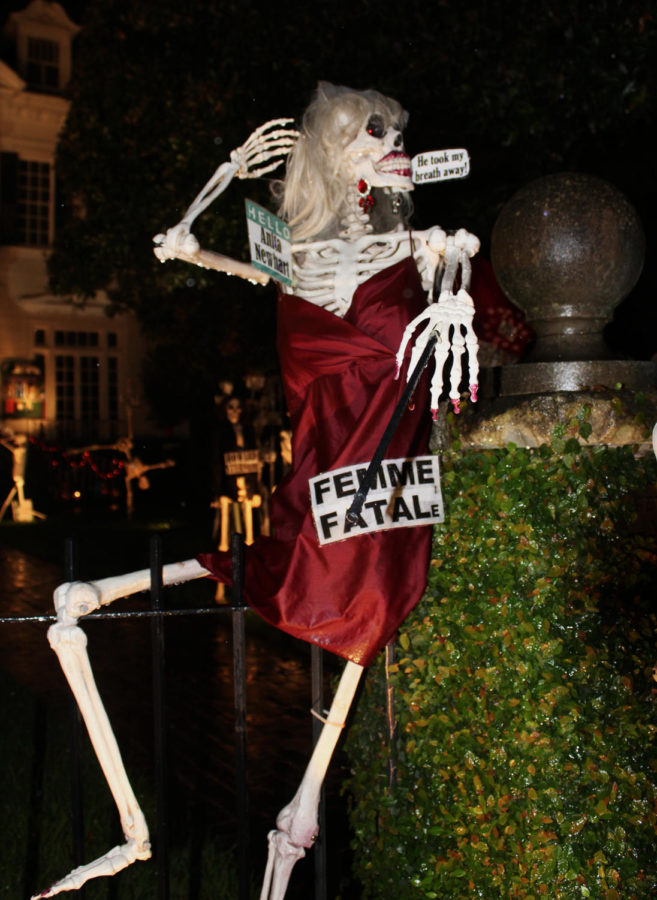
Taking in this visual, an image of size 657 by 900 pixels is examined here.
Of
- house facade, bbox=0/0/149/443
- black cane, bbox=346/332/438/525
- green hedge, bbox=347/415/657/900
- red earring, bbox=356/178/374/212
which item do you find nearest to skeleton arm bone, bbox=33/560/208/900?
black cane, bbox=346/332/438/525

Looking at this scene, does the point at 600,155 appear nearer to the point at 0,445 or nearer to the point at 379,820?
the point at 379,820

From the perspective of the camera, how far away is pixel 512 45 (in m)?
6.12

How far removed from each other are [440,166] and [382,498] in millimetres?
1242

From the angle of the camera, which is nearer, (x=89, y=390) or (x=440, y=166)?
(x=440, y=166)

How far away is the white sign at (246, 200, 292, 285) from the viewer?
2.91 meters

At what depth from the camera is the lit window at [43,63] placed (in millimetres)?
23203

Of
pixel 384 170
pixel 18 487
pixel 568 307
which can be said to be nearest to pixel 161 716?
pixel 568 307

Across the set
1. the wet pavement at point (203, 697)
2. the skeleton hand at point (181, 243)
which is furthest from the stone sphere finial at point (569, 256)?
the wet pavement at point (203, 697)

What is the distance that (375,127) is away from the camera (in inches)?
122

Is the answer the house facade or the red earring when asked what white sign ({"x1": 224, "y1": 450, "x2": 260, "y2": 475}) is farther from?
the house facade

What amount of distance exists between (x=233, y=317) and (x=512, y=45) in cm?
804

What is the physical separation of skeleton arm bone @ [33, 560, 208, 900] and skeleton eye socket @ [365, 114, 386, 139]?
1.70 metres

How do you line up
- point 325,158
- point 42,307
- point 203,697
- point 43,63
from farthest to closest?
point 43,63, point 42,307, point 203,697, point 325,158

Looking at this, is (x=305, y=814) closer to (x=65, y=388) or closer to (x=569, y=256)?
(x=569, y=256)
